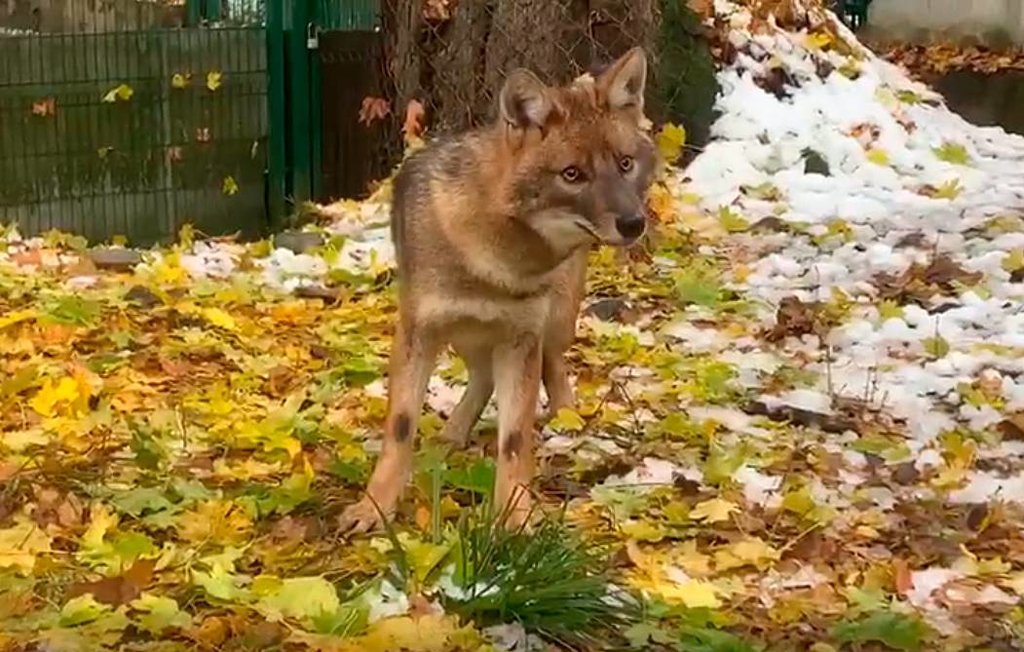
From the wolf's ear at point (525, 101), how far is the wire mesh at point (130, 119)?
530cm

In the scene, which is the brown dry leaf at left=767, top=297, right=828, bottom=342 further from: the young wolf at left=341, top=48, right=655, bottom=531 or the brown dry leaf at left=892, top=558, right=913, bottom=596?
the brown dry leaf at left=892, top=558, right=913, bottom=596

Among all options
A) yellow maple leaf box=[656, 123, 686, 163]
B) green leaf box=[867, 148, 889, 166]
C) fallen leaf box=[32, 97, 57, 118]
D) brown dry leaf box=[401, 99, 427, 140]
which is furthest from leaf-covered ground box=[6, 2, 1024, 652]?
fallen leaf box=[32, 97, 57, 118]

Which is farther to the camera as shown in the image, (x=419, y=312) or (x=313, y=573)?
(x=419, y=312)

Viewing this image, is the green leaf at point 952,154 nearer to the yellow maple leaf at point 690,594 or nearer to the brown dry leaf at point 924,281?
the brown dry leaf at point 924,281

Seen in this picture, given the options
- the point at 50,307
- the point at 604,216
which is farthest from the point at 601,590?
the point at 50,307

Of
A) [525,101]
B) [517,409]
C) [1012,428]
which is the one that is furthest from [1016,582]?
[525,101]

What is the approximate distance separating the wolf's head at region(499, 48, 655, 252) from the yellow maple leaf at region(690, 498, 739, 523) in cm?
86

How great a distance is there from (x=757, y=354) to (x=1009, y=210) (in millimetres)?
3024

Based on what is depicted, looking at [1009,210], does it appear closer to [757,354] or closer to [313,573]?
[757,354]

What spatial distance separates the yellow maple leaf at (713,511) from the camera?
14.4ft

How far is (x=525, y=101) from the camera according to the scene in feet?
13.5

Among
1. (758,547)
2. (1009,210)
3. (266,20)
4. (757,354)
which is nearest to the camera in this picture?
(758,547)

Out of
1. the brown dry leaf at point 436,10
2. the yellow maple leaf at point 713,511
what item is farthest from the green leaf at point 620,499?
the brown dry leaf at point 436,10

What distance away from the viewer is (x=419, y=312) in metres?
4.43
